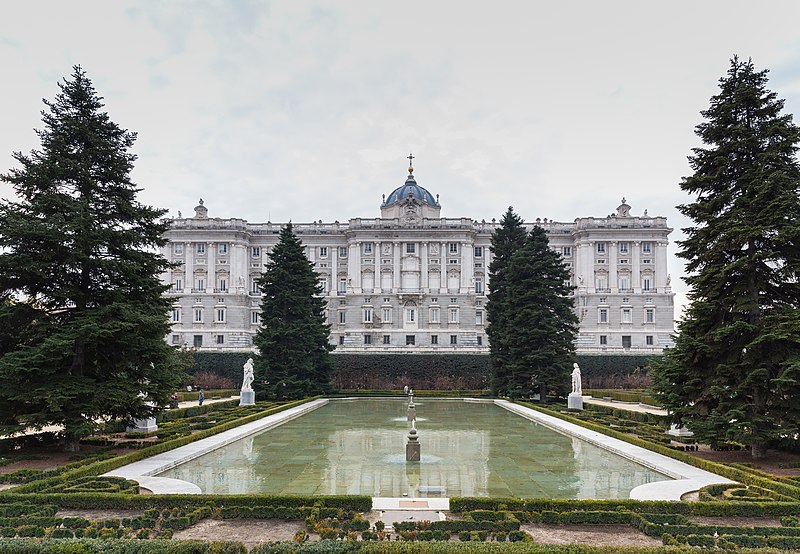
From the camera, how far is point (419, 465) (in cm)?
1606

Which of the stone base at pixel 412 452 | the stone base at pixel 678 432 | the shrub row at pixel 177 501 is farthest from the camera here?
the stone base at pixel 678 432

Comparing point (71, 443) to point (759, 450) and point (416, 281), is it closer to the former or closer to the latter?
point (759, 450)

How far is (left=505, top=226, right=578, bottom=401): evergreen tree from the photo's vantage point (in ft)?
122

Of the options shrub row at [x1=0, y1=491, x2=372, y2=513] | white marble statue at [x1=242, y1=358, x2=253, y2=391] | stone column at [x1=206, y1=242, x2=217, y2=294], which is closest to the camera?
shrub row at [x1=0, y1=491, x2=372, y2=513]

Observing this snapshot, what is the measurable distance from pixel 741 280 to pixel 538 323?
21627 mm

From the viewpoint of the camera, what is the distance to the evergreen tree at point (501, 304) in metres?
42.0

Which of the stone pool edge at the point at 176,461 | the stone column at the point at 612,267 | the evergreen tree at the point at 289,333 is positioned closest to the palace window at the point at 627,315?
the stone column at the point at 612,267

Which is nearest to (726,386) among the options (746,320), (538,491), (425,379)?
(746,320)

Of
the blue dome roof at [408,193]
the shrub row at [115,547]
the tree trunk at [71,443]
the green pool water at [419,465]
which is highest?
the blue dome roof at [408,193]

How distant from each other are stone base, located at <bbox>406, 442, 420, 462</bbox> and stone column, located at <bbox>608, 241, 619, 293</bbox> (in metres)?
64.7

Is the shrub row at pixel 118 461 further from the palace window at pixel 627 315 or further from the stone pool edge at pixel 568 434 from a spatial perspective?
the palace window at pixel 627 315

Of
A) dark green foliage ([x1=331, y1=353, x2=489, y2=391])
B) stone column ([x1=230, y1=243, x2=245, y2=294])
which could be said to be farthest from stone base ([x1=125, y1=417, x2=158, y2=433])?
stone column ([x1=230, y1=243, x2=245, y2=294])

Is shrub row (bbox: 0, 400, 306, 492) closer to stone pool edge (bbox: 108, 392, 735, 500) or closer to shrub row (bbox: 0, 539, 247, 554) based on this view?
stone pool edge (bbox: 108, 392, 735, 500)

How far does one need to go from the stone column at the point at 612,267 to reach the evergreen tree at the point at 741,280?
6158 cm
